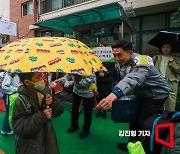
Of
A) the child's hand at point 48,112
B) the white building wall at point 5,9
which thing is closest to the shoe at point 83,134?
the child's hand at point 48,112

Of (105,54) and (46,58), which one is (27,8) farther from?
(46,58)

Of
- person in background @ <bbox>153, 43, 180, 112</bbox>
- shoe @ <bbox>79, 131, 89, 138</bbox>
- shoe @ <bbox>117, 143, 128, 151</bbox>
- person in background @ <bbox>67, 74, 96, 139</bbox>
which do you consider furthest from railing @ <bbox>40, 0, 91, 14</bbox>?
shoe @ <bbox>117, 143, 128, 151</bbox>

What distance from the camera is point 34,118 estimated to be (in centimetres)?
211

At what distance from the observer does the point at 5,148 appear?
154 inches

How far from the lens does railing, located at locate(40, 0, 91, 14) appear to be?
38.7 ft

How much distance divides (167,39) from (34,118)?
2.88 m

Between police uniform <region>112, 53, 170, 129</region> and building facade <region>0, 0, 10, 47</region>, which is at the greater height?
building facade <region>0, 0, 10, 47</region>

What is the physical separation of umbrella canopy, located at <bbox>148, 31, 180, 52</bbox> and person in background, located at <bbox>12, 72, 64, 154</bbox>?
2417 millimetres

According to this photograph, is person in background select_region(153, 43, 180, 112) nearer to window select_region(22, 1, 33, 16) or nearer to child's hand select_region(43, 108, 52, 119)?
child's hand select_region(43, 108, 52, 119)

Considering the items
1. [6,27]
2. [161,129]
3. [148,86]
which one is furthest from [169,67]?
[6,27]

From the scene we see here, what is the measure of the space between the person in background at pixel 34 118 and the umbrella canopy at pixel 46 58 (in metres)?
0.29

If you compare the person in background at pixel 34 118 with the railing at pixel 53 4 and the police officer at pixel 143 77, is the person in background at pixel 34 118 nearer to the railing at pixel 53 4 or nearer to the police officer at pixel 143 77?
the police officer at pixel 143 77

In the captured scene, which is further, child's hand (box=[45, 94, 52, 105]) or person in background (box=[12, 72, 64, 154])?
child's hand (box=[45, 94, 52, 105])

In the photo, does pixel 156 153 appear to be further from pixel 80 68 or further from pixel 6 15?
pixel 6 15
